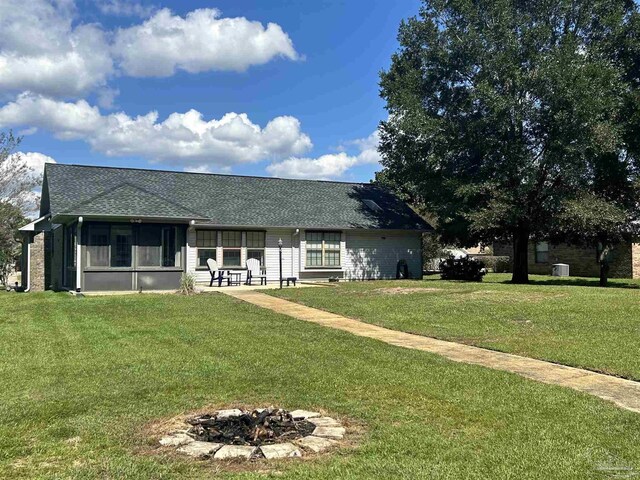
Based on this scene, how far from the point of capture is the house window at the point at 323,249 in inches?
934

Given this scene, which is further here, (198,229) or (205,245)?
(205,245)

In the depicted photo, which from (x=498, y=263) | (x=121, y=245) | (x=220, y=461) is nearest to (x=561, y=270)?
(x=498, y=263)

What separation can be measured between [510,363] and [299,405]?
3.43 meters

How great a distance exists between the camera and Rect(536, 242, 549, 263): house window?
113 ft

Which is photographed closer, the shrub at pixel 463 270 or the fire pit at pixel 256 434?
the fire pit at pixel 256 434

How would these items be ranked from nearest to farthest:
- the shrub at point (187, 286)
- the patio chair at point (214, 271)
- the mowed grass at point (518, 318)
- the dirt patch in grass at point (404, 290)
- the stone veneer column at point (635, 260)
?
the mowed grass at point (518, 318) < the dirt patch in grass at point (404, 290) < the shrub at point (187, 286) < the patio chair at point (214, 271) < the stone veneer column at point (635, 260)

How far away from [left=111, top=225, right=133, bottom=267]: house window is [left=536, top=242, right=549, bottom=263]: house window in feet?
83.8

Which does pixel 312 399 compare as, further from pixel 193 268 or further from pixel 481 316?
pixel 193 268

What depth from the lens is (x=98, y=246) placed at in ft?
59.9

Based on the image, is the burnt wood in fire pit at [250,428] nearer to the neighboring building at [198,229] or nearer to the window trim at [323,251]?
the neighboring building at [198,229]

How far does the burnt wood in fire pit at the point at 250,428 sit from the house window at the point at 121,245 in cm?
1472

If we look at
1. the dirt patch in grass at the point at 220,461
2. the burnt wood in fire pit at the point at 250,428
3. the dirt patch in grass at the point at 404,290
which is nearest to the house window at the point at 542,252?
the dirt patch in grass at the point at 404,290

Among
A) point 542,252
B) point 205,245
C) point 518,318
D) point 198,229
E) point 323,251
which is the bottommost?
point 518,318

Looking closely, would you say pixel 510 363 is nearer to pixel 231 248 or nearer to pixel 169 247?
pixel 169 247
